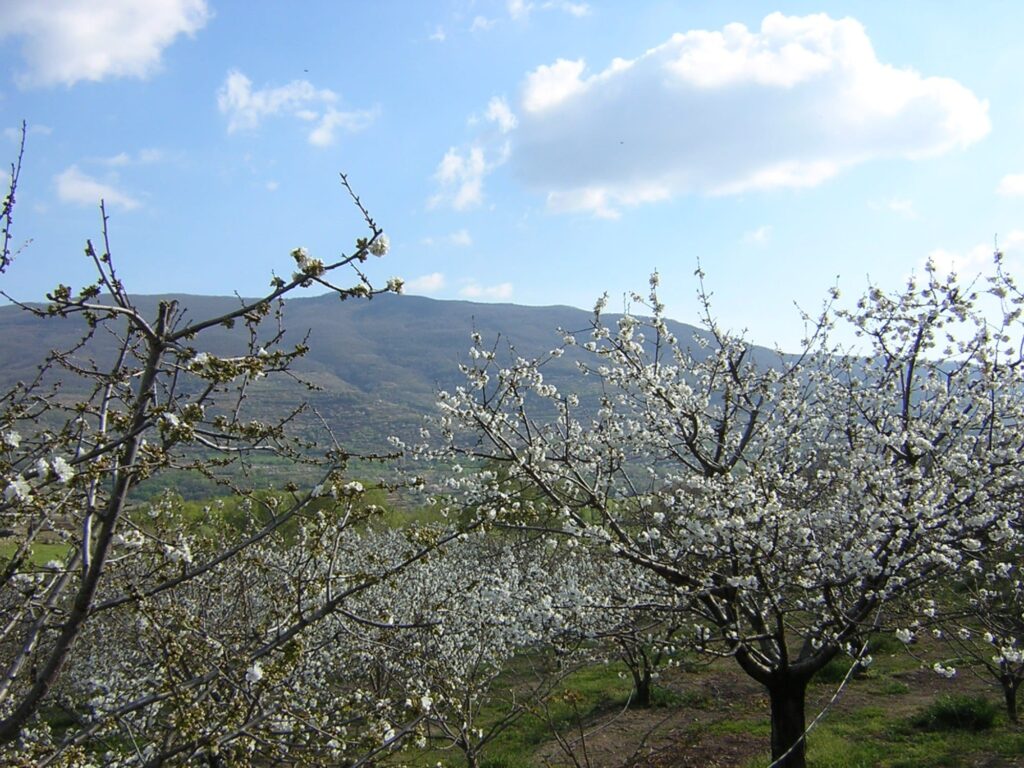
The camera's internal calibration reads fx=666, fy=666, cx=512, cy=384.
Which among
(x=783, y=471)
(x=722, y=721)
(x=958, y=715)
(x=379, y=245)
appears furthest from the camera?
(x=722, y=721)

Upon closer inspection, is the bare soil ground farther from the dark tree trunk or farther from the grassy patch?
the dark tree trunk

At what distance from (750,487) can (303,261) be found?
6.17 metres

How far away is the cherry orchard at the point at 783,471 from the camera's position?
758 cm

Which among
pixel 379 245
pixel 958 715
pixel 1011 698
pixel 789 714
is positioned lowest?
pixel 958 715

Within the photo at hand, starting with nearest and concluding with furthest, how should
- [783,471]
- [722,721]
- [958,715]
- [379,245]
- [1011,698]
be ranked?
1. [379,245]
2. [783,471]
3. [1011,698]
4. [958,715]
5. [722,721]

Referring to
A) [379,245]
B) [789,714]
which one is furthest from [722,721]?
[379,245]

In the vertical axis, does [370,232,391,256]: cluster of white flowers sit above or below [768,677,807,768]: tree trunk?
above

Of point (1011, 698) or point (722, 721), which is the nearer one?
point (1011, 698)

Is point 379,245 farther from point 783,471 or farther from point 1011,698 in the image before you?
point 1011,698

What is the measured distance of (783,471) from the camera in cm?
1024

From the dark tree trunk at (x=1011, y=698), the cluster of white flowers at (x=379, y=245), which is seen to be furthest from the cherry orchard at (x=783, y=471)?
the dark tree trunk at (x=1011, y=698)

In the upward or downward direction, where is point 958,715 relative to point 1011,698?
downward

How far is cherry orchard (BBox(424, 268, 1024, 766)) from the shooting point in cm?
758

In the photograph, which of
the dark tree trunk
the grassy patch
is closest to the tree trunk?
the grassy patch
